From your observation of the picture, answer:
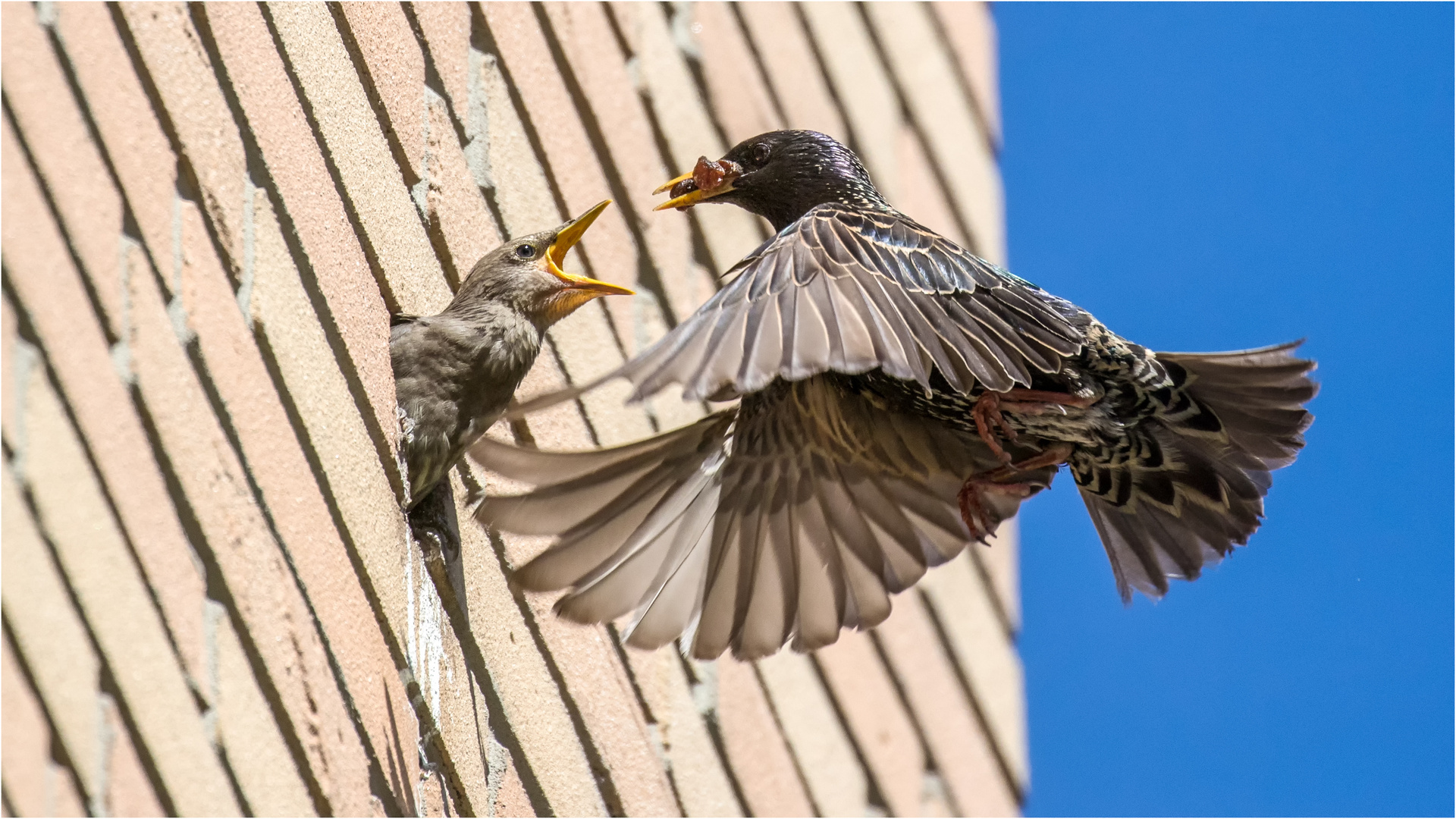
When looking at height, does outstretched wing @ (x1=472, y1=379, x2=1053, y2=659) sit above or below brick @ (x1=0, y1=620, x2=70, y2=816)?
below

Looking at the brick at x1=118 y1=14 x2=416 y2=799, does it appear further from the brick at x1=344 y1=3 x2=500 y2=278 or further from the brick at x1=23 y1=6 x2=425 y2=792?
the brick at x1=344 y1=3 x2=500 y2=278

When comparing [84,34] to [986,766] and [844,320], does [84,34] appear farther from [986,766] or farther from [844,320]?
[986,766]

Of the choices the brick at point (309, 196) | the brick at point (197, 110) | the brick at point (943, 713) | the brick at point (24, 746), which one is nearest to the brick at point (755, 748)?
the brick at point (943, 713)

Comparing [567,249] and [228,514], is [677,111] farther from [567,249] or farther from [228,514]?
[228,514]

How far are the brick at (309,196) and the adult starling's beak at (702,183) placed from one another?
2.87 feet

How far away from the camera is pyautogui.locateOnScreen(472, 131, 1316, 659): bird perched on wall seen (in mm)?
2648

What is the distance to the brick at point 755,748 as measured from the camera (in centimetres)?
310

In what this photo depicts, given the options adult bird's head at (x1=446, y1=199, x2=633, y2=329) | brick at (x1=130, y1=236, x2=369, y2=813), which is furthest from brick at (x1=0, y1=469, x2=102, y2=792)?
adult bird's head at (x1=446, y1=199, x2=633, y2=329)

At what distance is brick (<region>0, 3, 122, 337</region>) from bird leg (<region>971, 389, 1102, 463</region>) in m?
1.43

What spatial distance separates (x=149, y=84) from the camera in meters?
2.01

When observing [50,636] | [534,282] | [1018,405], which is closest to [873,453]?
[1018,405]

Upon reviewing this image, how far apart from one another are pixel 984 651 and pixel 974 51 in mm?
1403

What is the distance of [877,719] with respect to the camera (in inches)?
137

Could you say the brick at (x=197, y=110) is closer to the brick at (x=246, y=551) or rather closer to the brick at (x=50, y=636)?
the brick at (x=246, y=551)
